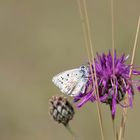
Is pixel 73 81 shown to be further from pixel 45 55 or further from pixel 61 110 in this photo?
pixel 45 55

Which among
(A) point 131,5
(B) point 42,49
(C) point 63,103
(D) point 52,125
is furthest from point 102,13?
(C) point 63,103

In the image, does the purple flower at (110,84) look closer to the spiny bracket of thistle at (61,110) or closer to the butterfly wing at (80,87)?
the butterfly wing at (80,87)

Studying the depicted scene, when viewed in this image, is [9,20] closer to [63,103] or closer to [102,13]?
[102,13]

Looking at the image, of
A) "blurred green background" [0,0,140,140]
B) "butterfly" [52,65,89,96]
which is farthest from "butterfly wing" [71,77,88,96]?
"blurred green background" [0,0,140,140]

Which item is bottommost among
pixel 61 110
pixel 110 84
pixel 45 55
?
pixel 45 55

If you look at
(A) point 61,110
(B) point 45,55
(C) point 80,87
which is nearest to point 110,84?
(C) point 80,87

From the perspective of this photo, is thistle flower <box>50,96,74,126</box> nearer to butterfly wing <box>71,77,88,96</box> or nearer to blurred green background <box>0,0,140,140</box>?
butterfly wing <box>71,77,88,96</box>

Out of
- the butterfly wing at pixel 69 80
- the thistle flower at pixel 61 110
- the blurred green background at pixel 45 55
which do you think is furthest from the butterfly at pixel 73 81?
the blurred green background at pixel 45 55
